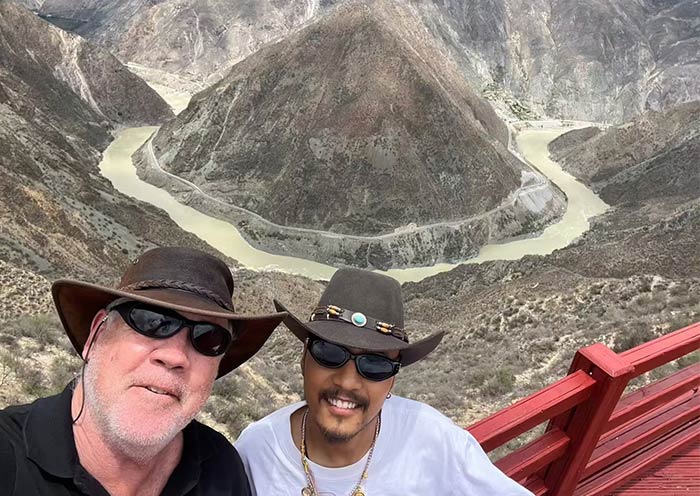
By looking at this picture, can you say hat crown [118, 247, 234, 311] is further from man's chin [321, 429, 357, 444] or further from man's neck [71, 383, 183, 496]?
man's chin [321, 429, 357, 444]

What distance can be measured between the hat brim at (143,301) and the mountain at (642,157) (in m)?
53.3

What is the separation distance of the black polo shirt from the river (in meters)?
40.1

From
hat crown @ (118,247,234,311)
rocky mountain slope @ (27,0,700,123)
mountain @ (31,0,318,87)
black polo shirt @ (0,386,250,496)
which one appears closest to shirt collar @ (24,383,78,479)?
black polo shirt @ (0,386,250,496)

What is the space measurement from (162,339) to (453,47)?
96.7 meters

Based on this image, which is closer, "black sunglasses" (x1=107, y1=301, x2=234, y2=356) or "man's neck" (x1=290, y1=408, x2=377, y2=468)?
"black sunglasses" (x1=107, y1=301, x2=234, y2=356)

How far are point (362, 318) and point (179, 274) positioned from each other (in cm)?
99

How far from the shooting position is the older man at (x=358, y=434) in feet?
10.2

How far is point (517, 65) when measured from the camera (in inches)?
4072

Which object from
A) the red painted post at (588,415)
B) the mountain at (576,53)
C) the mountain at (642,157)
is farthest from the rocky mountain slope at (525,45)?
the red painted post at (588,415)

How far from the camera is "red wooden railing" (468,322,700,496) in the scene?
147 inches

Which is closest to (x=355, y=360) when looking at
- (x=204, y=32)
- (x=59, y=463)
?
(x=59, y=463)

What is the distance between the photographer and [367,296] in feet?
10.6

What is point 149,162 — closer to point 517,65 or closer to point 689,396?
point 689,396

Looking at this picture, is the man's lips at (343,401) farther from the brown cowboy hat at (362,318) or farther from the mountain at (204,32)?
the mountain at (204,32)
